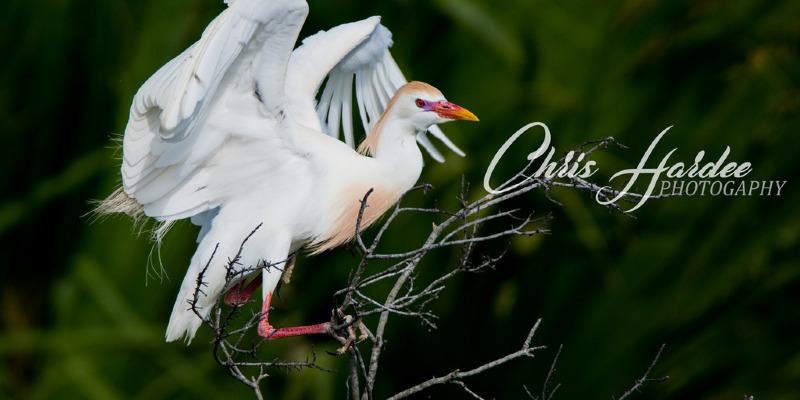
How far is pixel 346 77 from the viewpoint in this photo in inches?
141

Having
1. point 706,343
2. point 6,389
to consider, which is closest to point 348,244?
point 706,343

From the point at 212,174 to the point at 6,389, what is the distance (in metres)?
2.23

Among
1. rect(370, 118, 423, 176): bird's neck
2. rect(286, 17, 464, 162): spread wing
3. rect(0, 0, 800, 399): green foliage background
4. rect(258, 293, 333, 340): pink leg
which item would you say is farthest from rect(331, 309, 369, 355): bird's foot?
rect(0, 0, 800, 399): green foliage background

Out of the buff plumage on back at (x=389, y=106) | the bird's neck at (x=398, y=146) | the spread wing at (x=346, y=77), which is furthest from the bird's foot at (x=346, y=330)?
the spread wing at (x=346, y=77)

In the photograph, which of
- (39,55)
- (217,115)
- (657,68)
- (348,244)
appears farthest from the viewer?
(39,55)

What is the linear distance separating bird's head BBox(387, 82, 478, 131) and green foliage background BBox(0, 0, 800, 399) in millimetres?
960

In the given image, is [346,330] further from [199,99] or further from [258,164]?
[199,99]

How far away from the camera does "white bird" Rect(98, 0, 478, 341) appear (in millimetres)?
2508

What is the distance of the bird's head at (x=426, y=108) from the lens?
279cm

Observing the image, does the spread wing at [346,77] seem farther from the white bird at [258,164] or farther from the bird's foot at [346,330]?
the bird's foot at [346,330]

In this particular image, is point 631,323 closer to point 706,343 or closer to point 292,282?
point 706,343

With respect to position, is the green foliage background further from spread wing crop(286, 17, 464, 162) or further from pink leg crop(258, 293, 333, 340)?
pink leg crop(258, 293, 333, 340)

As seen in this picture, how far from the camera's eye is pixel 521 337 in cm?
392

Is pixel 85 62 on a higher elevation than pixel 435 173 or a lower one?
lower
